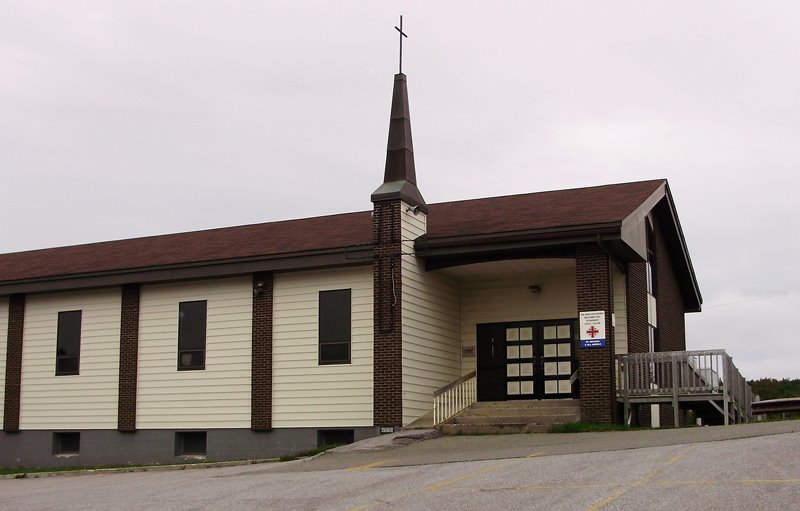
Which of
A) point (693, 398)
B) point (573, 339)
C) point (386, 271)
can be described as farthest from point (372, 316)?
point (693, 398)

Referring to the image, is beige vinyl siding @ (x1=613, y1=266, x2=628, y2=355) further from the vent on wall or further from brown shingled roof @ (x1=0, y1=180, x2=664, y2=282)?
the vent on wall

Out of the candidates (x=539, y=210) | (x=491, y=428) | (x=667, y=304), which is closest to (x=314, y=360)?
(x=491, y=428)

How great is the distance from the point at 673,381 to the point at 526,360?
12.8ft

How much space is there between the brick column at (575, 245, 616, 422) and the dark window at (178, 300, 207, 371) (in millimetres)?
9253

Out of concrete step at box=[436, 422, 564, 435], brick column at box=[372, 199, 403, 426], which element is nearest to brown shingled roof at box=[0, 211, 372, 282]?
brick column at box=[372, 199, 403, 426]

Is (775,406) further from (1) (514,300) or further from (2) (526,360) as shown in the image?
(1) (514,300)

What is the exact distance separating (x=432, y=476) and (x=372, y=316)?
9023 millimetres

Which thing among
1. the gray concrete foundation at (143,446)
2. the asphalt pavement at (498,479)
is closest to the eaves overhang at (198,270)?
the gray concrete foundation at (143,446)

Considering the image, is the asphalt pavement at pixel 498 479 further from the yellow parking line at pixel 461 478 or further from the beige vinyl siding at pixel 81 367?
the beige vinyl siding at pixel 81 367

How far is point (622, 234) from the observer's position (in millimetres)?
20172

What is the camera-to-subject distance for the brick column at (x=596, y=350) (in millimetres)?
20109

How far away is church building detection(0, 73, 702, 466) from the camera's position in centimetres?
2148

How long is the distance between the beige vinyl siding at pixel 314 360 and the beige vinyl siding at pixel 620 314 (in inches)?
213

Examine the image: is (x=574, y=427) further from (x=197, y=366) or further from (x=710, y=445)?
(x=197, y=366)
